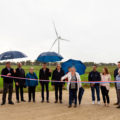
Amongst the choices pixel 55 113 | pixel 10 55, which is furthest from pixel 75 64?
pixel 10 55

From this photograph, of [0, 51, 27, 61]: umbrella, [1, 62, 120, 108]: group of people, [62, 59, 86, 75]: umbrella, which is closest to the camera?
[1, 62, 120, 108]: group of people

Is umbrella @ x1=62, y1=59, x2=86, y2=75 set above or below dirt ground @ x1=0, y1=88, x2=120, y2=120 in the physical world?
above

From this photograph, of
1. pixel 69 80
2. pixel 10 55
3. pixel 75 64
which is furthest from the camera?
pixel 75 64

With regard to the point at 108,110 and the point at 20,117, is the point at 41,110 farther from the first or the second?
the point at 108,110

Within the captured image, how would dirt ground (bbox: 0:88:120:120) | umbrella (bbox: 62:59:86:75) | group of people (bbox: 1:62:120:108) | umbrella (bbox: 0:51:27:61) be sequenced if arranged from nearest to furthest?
dirt ground (bbox: 0:88:120:120) < group of people (bbox: 1:62:120:108) < umbrella (bbox: 0:51:27:61) < umbrella (bbox: 62:59:86:75)

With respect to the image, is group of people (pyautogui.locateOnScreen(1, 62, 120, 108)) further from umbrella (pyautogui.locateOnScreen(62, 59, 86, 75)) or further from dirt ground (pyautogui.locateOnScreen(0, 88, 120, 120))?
umbrella (pyautogui.locateOnScreen(62, 59, 86, 75))

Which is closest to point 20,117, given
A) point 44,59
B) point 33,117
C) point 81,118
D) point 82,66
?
point 33,117

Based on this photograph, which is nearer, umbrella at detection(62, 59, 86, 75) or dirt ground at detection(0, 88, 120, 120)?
dirt ground at detection(0, 88, 120, 120)

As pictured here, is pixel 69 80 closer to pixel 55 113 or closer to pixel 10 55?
pixel 55 113

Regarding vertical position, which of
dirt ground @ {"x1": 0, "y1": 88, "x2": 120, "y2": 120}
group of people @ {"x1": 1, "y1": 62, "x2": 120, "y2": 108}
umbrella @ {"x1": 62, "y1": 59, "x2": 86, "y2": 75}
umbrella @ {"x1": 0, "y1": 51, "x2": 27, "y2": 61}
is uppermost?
umbrella @ {"x1": 0, "y1": 51, "x2": 27, "y2": 61}

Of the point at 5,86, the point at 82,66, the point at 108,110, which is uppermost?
the point at 82,66

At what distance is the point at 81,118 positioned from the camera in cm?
539

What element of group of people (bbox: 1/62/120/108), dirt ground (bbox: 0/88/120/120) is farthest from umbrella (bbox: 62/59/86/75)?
dirt ground (bbox: 0/88/120/120)

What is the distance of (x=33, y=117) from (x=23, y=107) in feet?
5.00
